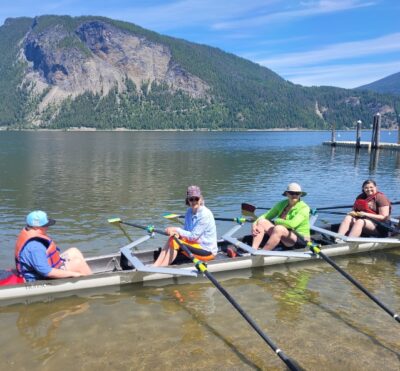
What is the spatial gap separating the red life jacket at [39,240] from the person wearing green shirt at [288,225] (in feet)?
18.9

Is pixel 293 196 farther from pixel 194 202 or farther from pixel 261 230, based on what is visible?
pixel 194 202

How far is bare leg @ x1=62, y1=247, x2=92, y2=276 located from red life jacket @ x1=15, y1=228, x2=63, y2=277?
0.88 ft

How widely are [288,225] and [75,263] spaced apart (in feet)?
20.2

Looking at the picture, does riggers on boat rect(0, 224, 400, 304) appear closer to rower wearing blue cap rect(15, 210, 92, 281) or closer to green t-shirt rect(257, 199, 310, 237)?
rower wearing blue cap rect(15, 210, 92, 281)

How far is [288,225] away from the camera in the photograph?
12.8m

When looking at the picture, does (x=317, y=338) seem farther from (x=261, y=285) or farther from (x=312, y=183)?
(x=312, y=183)

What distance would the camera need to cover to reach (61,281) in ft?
34.0

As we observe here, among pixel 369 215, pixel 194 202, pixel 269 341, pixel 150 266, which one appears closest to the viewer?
pixel 269 341

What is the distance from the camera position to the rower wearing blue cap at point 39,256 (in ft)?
31.5

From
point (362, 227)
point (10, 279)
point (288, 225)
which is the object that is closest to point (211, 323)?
point (288, 225)

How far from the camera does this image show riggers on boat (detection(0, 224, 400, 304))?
10266 mm

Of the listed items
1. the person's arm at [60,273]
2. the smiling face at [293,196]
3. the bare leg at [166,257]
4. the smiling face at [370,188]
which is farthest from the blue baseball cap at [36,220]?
the smiling face at [370,188]

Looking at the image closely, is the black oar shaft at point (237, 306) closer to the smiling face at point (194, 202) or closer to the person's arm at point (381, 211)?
the smiling face at point (194, 202)

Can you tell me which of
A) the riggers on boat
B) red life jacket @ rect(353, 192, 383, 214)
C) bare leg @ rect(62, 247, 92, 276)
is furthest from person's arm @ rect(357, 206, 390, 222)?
bare leg @ rect(62, 247, 92, 276)
